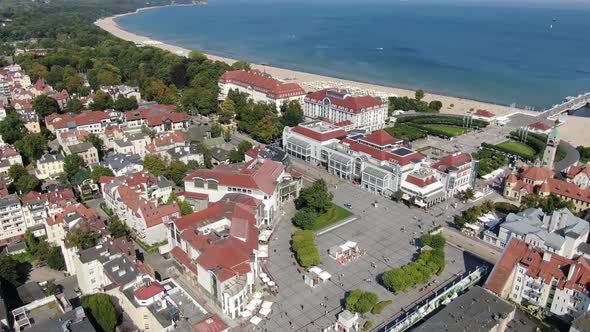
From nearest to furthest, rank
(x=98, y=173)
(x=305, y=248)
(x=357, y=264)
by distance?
(x=305, y=248)
(x=357, y=264)
(x=98, y=173)

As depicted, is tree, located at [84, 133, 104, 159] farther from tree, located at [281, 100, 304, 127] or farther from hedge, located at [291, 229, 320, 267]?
hedge, located at [291, 229, 320, 267]

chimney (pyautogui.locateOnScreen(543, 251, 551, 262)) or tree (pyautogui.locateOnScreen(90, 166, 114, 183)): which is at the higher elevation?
chimney (pyautogui.locateOnScreen(543, 251, 551, 262))

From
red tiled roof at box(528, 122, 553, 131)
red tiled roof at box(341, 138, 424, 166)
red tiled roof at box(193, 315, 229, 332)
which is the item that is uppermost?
red tiled roof at box(341, 138, 424, 166)

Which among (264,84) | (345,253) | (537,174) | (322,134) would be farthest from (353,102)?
(345,253)

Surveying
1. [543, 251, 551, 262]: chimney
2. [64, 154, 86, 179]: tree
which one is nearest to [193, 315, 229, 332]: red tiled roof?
[543, 251, 551, 262]: chimney

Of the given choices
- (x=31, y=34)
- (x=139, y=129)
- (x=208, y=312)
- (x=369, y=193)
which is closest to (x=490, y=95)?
(x=369, y=193)

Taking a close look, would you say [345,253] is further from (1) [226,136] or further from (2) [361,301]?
(1) [226,136]
